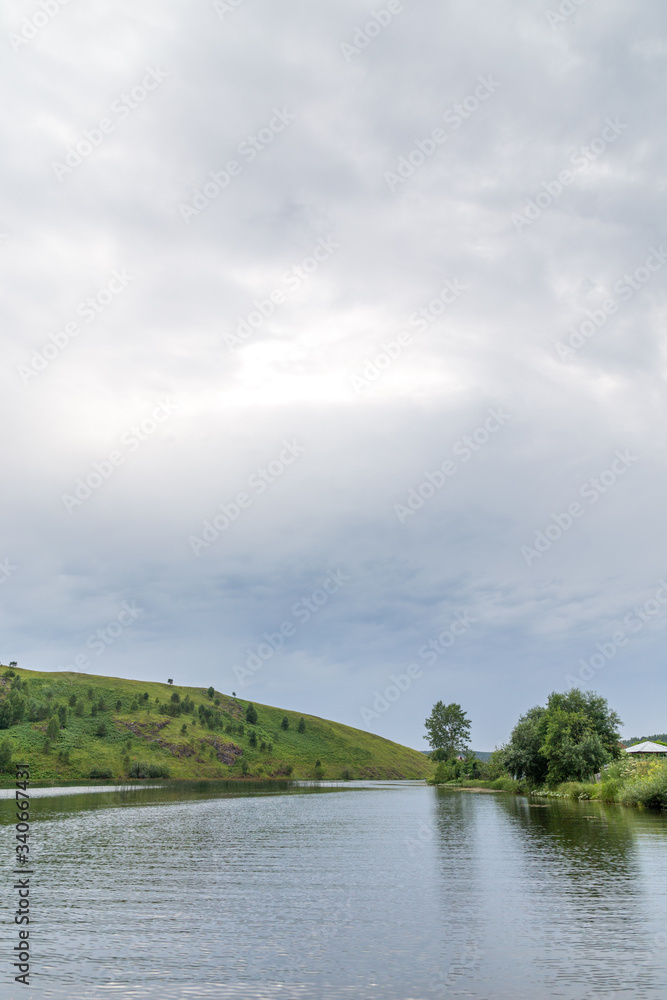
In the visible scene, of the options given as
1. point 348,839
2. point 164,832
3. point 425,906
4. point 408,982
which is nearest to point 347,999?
point 408,982

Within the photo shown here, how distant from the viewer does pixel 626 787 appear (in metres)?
75.6

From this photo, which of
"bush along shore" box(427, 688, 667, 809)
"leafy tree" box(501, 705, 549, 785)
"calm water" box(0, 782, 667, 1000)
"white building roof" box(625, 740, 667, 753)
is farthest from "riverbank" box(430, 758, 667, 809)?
"white building roof" box(625, 740, 667, 753)

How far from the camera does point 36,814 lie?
81562mm

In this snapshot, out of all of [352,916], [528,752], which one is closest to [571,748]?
[528,752]

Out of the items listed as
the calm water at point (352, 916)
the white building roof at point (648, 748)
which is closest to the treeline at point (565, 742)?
the white building roof at point (648, 748)

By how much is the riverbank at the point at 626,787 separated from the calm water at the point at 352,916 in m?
15.7

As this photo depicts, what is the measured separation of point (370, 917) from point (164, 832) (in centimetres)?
4157

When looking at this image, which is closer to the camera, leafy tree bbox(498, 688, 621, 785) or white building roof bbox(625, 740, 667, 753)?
leafy tree bbox(498, 688, 621, 785)

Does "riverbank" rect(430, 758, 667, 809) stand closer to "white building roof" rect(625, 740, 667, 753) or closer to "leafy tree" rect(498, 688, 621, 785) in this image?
"leafy tree" rect(498, 688, 621, 785)

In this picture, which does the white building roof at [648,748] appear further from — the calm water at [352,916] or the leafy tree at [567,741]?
the calm water at [352,916]

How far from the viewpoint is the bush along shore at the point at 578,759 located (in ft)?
251

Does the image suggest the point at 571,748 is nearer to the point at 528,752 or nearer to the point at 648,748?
the point at 528,752

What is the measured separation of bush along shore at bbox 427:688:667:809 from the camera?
76.4 metres

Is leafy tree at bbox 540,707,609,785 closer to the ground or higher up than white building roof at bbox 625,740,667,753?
higher up
